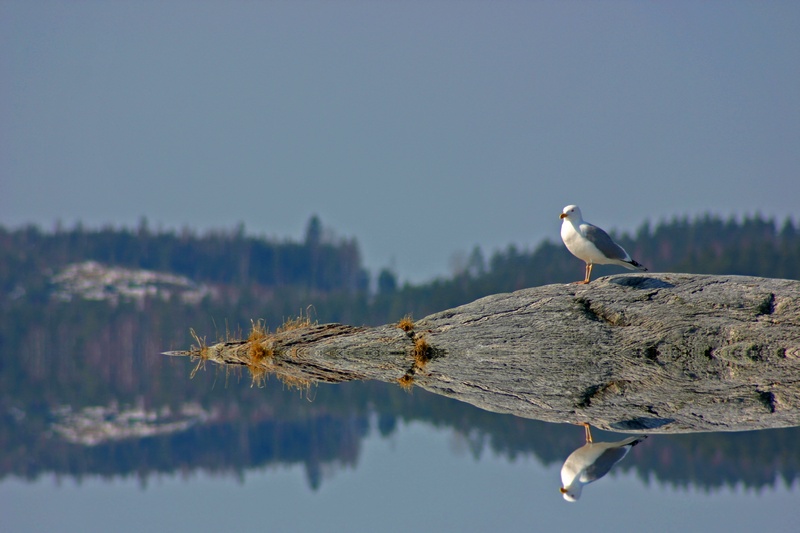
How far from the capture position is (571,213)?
60.4ft

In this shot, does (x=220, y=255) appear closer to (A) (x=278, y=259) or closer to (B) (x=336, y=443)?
(A) (x=278, y=259)

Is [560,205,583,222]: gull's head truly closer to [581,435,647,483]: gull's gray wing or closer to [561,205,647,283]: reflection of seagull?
[561,205,647,283]: reflection of seagull

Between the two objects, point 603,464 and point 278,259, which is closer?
point 603,464

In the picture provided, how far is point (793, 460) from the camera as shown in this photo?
8.17 metres

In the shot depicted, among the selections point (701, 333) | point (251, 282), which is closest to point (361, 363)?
point (701, 333)

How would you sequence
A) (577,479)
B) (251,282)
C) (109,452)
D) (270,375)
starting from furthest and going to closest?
(251,282)
(270,375)
(109,452)
(577,479)

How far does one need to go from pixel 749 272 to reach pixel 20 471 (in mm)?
72331

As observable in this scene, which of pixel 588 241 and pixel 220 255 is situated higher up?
pixel 220 255

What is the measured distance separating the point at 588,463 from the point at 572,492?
57cm

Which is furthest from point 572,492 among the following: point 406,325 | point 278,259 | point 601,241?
point 278,259

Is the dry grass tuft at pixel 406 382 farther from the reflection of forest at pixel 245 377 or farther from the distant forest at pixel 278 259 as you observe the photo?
the distant forest at pixel 278 259

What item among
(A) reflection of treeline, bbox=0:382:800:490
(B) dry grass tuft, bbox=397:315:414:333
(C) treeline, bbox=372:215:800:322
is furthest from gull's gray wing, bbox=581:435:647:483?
(C) treeline, bbox=372:215:800:322

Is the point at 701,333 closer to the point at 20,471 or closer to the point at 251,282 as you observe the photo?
the point at 20,471

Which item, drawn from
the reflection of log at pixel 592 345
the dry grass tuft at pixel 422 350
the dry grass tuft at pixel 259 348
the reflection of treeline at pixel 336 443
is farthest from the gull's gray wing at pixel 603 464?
the dry grass tuft at pixel 259 348
